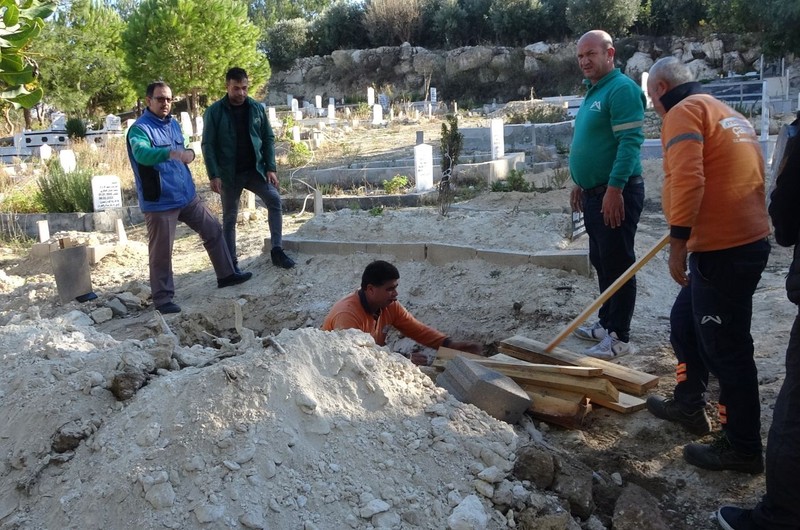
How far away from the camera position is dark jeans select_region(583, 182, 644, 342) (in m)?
4.55

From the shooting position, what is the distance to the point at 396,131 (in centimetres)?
2180

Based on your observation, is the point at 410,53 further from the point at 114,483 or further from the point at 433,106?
the point at 114,483

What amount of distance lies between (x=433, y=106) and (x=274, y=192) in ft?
72.4

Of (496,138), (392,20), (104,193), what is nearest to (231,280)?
(104,193)

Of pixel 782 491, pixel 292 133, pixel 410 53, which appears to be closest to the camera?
pixel 782 491

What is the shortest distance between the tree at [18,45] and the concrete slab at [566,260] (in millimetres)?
3879

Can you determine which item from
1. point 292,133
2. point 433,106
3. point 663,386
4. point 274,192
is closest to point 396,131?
point 292,133

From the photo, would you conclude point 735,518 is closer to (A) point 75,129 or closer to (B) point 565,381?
(B) point 565,381

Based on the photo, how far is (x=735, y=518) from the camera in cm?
284

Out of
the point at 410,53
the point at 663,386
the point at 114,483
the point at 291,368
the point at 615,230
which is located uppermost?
the point at 410,53

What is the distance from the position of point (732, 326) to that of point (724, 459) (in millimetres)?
600

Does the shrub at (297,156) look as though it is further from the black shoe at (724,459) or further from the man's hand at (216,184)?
the black shoe at (724,459)

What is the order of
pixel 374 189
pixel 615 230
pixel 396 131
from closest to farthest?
pixel 615 230 < pixel 374 189 < pixel 396 131

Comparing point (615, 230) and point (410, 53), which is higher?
point (410, 53)
